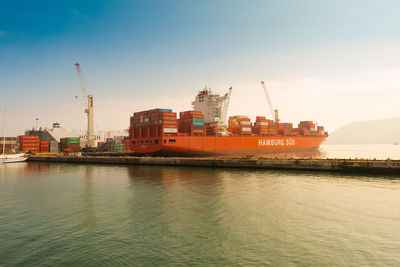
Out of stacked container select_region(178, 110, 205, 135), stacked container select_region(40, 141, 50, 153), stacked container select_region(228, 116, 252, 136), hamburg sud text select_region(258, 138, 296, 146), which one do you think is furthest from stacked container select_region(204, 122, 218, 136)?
stacked container select_region(40, 141, 50, 153)

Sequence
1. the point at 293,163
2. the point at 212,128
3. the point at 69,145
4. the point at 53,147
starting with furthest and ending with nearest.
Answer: the point at 69,145 → the point at 53,147 → the point at 212,128 → the point at 293,163

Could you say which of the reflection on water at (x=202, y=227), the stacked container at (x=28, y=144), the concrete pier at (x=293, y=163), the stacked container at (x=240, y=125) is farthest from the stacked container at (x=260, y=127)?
the stacked container at (x=28, y=144)

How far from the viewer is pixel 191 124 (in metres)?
53.4

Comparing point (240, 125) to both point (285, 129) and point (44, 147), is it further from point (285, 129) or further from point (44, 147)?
point (44, 147)

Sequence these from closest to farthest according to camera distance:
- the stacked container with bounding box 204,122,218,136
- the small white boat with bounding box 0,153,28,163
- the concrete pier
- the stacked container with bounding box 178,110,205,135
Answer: the concrete pier
the stacked container with bounding box 178,110,205,135
the small white boat with bounding box 0,153,28,163
the stacked container with bounding box 204,122,218,136

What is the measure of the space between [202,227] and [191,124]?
4241cm

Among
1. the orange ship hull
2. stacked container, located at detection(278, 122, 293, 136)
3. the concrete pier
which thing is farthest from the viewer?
stacked container, located at detection(278, 122, 293, 136)

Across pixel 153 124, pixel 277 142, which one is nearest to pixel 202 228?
pixel 153 124

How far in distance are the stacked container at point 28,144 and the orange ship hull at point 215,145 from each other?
1526 inches

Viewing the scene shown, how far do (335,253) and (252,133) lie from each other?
65.1 metres

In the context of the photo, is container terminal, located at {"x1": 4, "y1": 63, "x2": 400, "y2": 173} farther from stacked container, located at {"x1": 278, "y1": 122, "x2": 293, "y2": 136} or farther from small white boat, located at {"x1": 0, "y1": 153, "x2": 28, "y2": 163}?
small white boat, located at {"x1": 0, "y1": 153, "x2": 28, "y2": 163}

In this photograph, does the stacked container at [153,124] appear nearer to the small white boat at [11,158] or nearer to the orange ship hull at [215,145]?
the orange ship hull at [215,145]

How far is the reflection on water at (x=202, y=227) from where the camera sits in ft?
28.6

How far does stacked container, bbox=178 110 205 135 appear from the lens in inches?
2111
